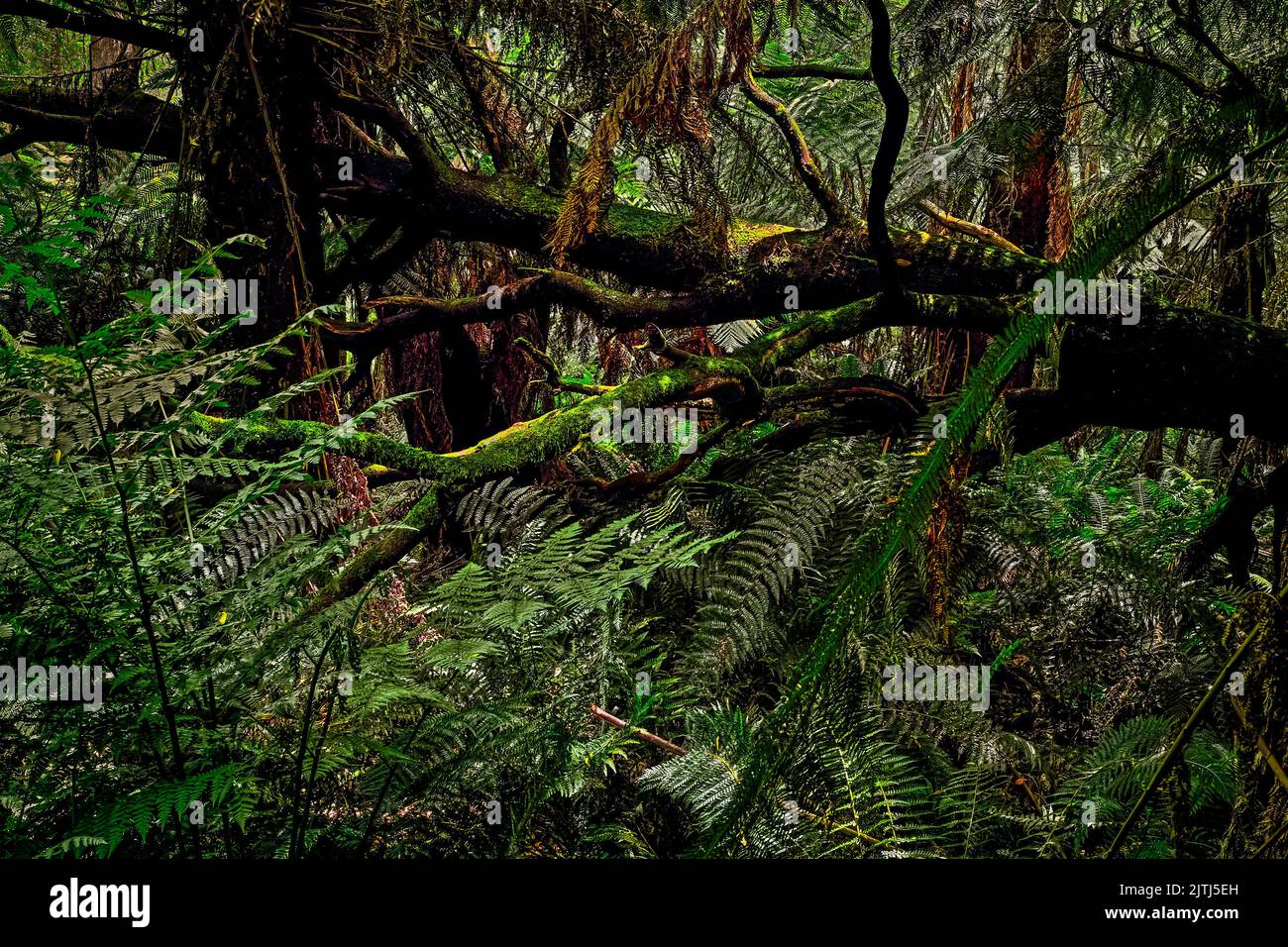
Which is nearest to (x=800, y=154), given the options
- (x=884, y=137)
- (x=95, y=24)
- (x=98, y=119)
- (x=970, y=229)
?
(x=884, y=137)

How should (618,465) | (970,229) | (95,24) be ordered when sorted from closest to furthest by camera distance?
(95,24)
(970,229)
(618,465)

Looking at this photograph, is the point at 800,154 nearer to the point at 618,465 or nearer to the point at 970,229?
the point at 970,229

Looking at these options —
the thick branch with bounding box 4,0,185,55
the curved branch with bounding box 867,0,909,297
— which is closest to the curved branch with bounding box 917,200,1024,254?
the curved branch with bounding box 867,0,909,297

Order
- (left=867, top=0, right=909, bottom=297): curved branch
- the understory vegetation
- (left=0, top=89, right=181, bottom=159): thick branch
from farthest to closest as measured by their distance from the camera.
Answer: (left=0, top=89, right=181, bottom=159): thick branch < (left=867, top=0, right=909, bottom=297): curved branch < the understory vegetation

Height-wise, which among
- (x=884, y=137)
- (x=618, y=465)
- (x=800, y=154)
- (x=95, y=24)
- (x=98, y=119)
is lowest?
(x=618, y=465)

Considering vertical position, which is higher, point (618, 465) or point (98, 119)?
point (98, 119)

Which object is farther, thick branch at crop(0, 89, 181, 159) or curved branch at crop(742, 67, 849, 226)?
thick branch at crop(0, 89, 181, 159)

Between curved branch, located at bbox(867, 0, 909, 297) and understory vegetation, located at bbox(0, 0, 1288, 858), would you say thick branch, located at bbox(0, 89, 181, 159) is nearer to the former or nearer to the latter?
understory vegetation, located at bbox(0, 0, 1288, 858)

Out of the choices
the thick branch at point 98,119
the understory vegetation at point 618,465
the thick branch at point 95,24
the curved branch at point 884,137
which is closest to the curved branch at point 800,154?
the understory vegetation at point 618,465

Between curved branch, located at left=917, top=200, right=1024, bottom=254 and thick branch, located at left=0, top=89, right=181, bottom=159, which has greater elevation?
thick branch, located at left=0, top=89, right=181, bottom=159

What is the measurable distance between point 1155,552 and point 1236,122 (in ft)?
8.88

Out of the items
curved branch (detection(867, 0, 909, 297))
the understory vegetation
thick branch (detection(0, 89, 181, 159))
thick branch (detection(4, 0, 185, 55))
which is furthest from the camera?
thick branch (detection(0, 89, 181, 159))

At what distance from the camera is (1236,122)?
3.19 ft
